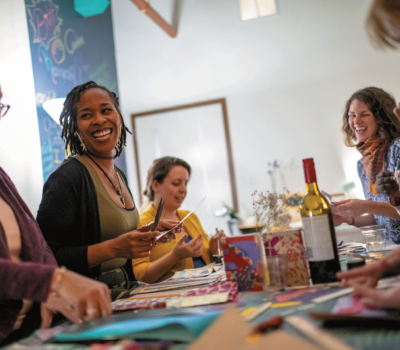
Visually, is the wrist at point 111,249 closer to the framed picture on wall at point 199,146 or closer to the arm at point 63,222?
the arm at point 63,222

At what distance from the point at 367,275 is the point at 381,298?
16 cm

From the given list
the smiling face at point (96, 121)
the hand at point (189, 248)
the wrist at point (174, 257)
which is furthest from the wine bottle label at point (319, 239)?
the smiling face at point (96, 121)

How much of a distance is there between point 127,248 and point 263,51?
151 inches

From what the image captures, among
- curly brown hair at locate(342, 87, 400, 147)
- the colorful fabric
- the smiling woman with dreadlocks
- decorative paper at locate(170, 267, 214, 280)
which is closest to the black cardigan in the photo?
the smiling woman with dreadlocks

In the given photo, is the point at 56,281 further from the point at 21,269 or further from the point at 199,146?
the point at 199,146

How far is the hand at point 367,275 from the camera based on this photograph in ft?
2.39

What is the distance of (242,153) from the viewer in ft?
17.3

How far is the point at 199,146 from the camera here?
5.46 metres

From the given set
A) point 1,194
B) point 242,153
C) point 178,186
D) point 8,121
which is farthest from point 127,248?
point 242,153

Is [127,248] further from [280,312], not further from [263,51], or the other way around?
[263,51]

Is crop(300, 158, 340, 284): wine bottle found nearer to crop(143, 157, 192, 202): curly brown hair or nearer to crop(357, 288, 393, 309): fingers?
crop(357, 288, 393, 309): fingers

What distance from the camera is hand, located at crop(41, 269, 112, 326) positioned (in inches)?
26.3

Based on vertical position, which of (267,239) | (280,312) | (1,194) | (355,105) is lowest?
(280,312)

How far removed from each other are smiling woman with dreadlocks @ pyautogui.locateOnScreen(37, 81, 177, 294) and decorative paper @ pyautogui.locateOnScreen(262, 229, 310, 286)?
0.36m
